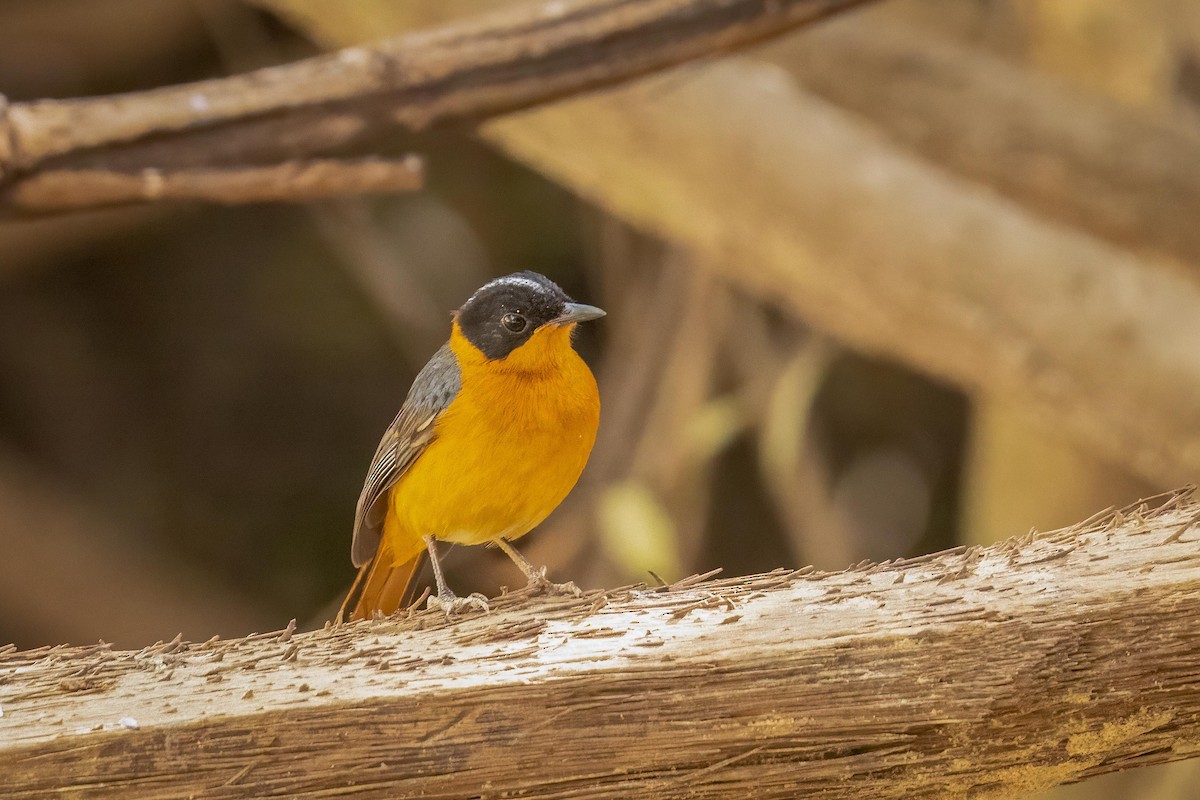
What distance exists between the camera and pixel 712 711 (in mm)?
1609

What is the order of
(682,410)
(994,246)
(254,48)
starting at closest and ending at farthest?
(994,246), (682,410), (254,48)

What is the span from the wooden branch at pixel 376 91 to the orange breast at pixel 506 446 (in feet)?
2.30

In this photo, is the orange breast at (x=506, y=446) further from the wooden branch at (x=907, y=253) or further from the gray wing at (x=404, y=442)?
the wooden branch at (x=907, y=253)

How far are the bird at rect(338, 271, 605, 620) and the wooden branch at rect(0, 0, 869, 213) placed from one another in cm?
67

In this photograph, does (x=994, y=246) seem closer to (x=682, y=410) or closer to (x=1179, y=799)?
(x=682, y=410)

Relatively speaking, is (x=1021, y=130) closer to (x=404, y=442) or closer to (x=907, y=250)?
(x=907, y=250)

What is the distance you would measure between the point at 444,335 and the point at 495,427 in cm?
306

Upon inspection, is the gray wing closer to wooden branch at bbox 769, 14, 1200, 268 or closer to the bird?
the bird

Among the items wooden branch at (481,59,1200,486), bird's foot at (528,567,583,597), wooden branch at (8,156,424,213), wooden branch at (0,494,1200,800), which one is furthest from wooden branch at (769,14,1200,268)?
bird's foot at (528,567,583,597)

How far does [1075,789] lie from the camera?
5.24m

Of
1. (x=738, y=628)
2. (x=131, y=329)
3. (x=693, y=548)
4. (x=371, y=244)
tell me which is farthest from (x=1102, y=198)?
(x=131, y=329)

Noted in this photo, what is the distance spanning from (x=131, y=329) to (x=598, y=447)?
246 cm

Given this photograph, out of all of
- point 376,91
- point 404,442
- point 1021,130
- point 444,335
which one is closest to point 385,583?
point 404,442

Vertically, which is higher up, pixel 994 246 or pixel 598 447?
pixel 994 246
